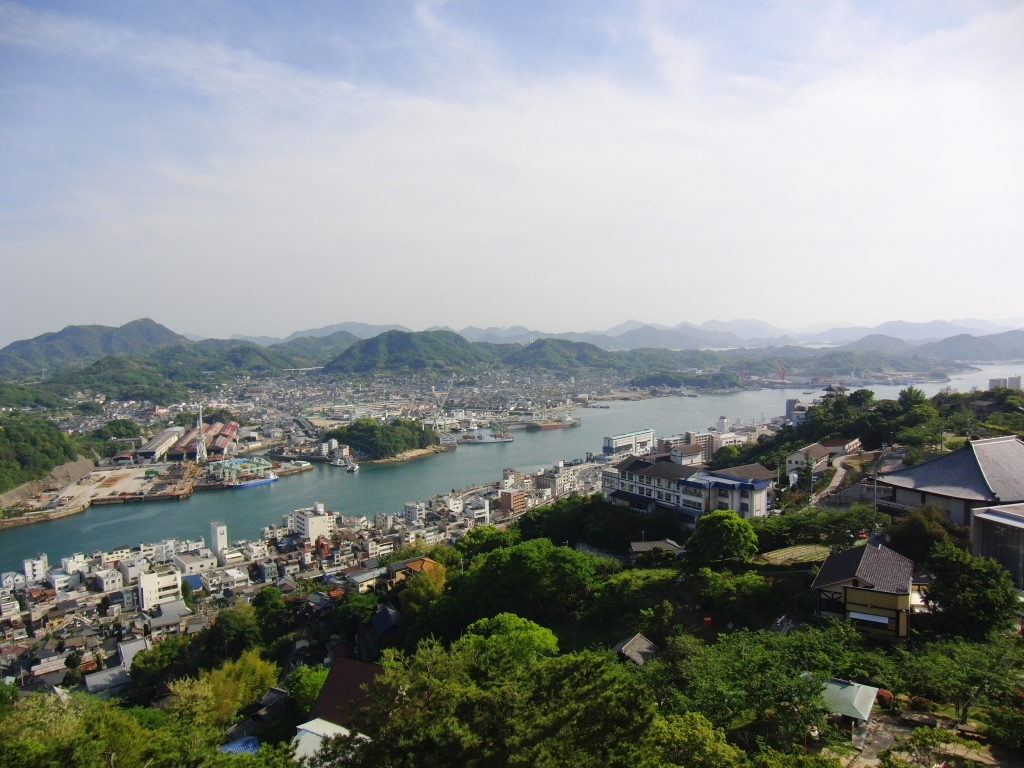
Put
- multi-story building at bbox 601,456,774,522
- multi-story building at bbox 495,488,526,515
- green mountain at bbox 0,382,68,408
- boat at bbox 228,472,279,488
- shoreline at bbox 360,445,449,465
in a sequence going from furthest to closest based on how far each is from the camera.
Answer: green mountain at bbox 0,382,68,408 < shoreline at bbox 360,445,449,465 < boat at bbox 228,472,279,488 < multi-story building at bbox 495,488,526,515 < multi-story building at bbox 601,456,774,522

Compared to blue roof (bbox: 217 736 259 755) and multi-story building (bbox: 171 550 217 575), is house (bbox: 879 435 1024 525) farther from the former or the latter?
multi-story building (bbox: 171 550 217 575)

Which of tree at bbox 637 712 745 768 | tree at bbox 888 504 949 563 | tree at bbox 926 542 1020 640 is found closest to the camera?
tree at bbox 637 712 745 768

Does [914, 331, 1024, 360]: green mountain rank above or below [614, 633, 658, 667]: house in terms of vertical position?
above

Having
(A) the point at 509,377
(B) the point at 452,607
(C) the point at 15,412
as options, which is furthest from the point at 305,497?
(A) the point at 509,377

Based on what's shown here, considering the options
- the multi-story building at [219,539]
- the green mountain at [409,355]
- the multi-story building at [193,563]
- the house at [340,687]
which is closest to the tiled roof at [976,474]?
the house at [340,687]

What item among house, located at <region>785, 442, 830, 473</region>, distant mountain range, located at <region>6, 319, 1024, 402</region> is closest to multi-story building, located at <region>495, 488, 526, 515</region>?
house, located at <region>785, 442, 830, 473</region>

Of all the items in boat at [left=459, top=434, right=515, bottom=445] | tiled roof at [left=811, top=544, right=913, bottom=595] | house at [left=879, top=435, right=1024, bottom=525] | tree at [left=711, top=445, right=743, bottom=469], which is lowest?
boat at [left=459, top=434, right=515, bottom=445]

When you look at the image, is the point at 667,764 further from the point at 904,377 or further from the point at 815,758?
the point at 904,377
